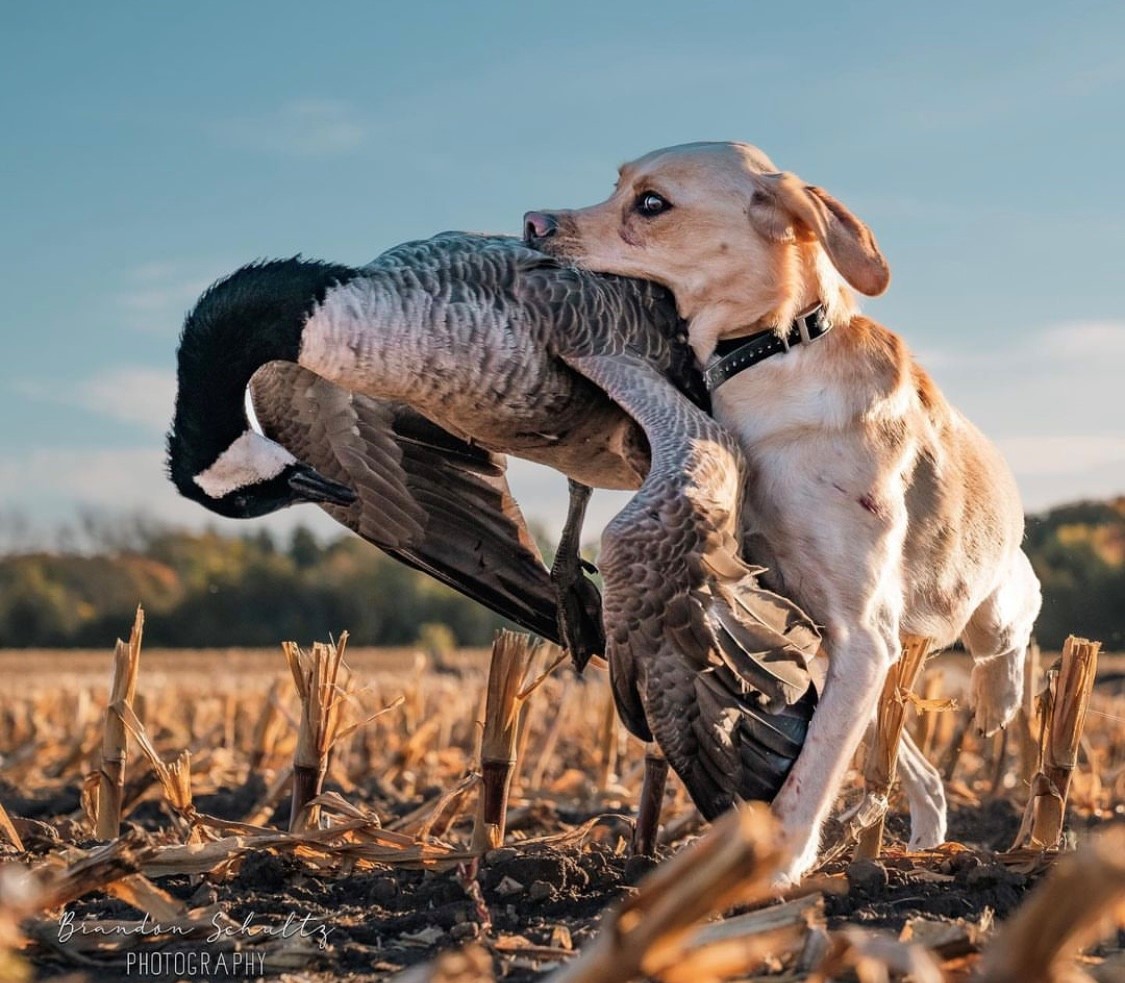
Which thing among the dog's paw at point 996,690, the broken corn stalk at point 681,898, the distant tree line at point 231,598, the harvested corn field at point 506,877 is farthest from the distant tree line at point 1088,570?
the broken corn stalk at point 681,898

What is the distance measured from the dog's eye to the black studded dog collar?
0.57 m

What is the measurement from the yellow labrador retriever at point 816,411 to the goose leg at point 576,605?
3.75ft

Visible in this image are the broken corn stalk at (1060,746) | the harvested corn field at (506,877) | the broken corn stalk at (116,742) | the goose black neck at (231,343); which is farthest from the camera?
the broken corn stalk at (116,742)

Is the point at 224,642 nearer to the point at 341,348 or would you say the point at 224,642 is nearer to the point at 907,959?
the point at 341,348

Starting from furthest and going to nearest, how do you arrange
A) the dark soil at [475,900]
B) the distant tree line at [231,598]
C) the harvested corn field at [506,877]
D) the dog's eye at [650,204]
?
the distant tree line at [231,598] < the dog's eye at [650,204] < the dark soil at [475,900] < the harvested corn field at [506,877]

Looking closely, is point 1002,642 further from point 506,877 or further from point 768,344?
point 506,877

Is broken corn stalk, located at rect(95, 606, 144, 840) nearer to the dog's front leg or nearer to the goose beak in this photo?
the goose beak

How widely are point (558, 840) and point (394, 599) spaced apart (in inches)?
1385

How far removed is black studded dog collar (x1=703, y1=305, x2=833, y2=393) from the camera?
484 centimetres

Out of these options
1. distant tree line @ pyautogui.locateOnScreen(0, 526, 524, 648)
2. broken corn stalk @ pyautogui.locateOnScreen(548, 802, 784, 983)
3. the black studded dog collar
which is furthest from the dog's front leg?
distant tree line @ pyautogui.locateOnScreen(0, 526, 524, 648)

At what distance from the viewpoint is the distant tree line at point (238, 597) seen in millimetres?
35781

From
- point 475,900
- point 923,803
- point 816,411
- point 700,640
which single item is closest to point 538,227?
point 816,411

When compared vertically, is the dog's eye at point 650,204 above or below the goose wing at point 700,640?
above
